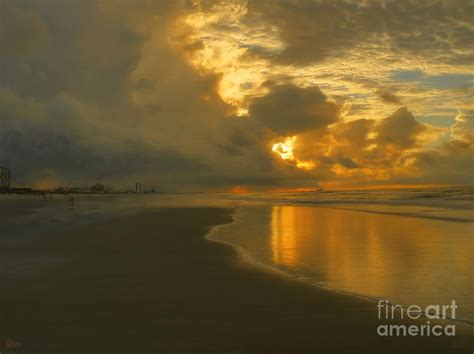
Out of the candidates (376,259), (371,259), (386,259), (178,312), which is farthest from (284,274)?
(178,312)

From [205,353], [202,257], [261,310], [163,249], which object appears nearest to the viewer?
[205,353]

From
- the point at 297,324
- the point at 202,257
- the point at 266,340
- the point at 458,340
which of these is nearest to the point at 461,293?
the point at 458,340

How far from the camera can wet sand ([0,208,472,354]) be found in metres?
7.62

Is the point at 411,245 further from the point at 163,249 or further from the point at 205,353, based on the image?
the point at 205,353

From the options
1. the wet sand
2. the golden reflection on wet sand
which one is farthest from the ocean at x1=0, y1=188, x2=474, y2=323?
the wet sand

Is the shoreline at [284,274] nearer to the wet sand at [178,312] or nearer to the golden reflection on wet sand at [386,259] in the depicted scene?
the wet sand at [178,312]

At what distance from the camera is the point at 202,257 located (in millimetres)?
17188

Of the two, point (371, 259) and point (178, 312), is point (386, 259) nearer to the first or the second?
point (371, 259)

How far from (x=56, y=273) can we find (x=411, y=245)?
46.4 ft

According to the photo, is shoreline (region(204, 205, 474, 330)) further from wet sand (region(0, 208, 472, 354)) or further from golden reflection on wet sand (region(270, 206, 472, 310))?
golden reflection on wet sand (region(270, 206, 472, 310))

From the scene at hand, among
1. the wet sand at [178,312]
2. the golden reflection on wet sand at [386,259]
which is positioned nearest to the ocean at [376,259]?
the golden reflection on wet sand at [386,259]

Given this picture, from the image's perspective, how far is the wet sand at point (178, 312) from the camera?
7.62 m

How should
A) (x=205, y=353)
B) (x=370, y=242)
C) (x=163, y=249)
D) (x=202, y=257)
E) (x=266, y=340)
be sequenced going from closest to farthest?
(x=205, y=353)
(x=266, y=340)
(x=202, y=257)
(x=163, y=249)
(x=370, y=242)

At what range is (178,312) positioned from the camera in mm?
9484
